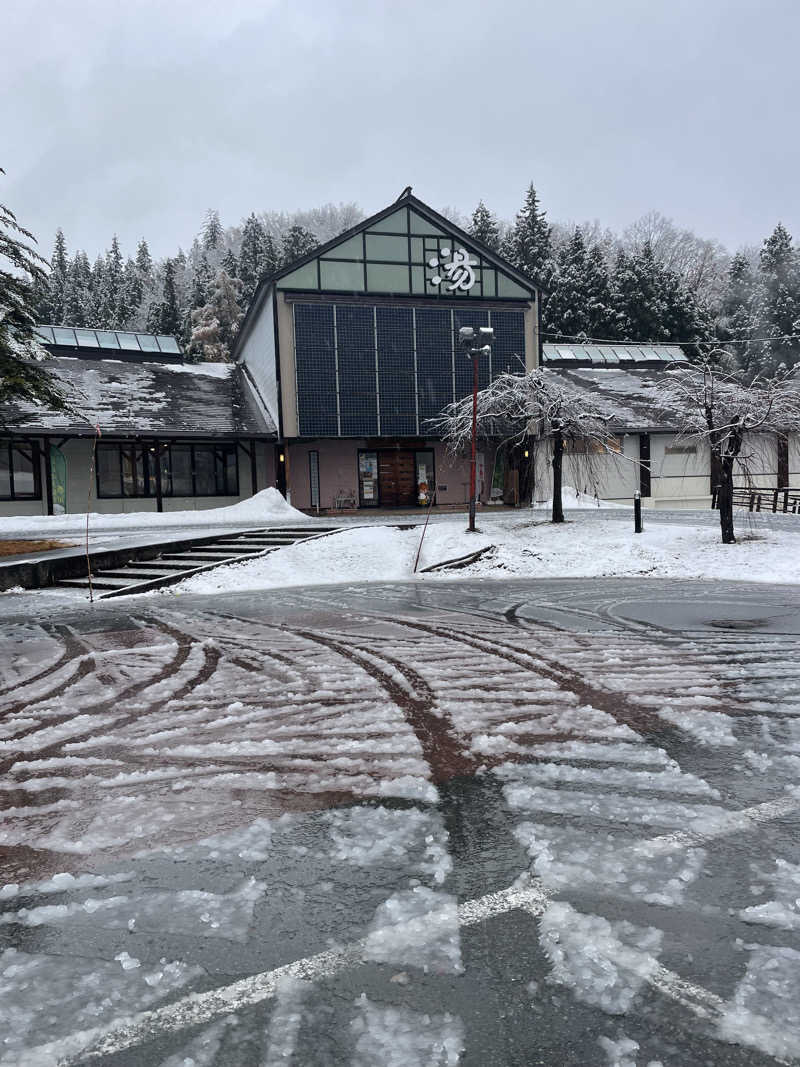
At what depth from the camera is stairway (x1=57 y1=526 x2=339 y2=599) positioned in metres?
13.3

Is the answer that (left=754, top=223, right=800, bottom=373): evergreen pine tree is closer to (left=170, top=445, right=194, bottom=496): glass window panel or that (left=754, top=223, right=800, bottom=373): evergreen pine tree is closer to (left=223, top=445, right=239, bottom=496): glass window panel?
(left=223, top=445, right=239, bottom=496): glass window panel

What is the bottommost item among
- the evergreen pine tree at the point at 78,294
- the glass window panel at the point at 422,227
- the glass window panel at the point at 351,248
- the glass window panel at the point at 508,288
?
the glass window panel at the point at 508,288

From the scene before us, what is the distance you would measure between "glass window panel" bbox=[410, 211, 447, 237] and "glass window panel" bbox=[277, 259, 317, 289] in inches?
173

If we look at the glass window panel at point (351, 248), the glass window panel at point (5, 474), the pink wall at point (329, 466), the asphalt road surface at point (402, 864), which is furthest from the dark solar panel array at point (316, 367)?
the asphalt road surface at point (402, 864)

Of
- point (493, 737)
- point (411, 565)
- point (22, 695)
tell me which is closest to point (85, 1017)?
point (493, 737)

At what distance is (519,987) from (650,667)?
473 centimetres

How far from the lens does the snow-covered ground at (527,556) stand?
44.9ft

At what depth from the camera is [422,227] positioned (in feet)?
94.9

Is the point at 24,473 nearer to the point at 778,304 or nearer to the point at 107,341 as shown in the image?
the point at 107,341

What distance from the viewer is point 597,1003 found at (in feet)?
7.25

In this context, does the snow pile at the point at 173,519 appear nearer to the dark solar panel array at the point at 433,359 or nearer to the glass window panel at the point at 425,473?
the glass window panel at the point at 425,473

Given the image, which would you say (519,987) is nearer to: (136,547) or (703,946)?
(703,946)

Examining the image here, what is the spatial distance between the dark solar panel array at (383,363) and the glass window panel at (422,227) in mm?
3172

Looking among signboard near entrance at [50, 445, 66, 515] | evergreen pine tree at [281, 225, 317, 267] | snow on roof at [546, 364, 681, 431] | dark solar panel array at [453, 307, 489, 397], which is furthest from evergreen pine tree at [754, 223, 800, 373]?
signboard near entrance at [50, 445, 66, 515]
